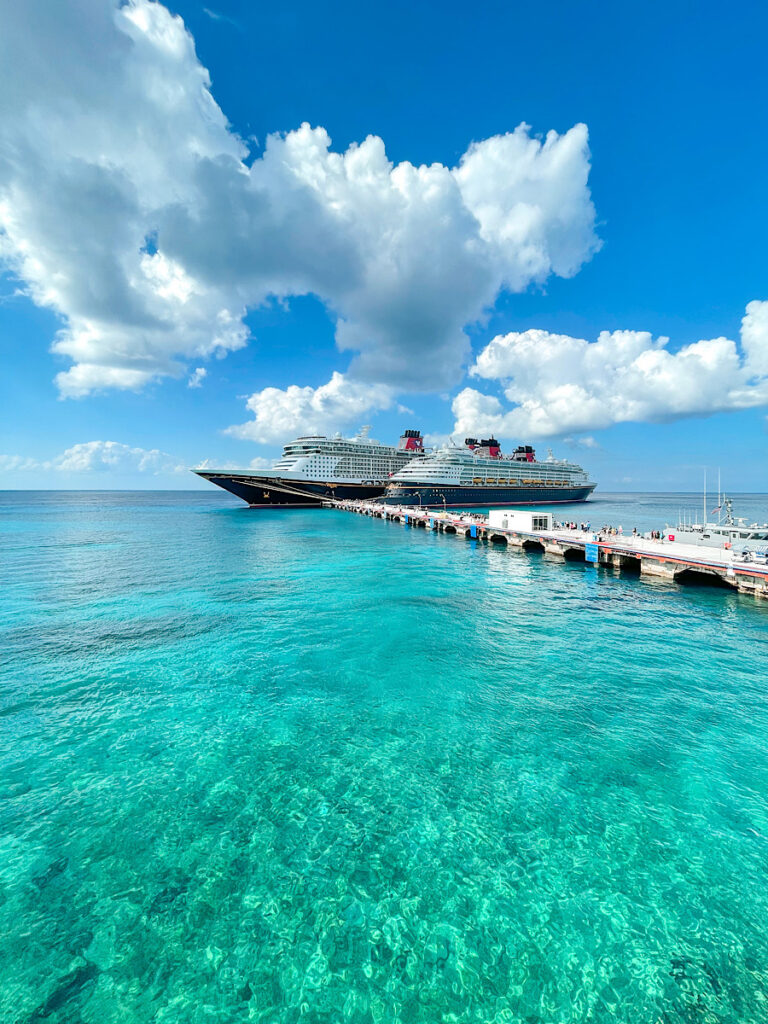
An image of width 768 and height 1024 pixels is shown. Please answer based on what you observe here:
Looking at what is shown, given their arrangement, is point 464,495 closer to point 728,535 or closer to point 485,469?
point 485,469

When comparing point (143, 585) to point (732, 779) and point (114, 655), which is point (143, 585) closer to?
point (114, 655)

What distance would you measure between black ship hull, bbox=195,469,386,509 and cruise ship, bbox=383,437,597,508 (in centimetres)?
939

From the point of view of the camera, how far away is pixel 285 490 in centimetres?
9769

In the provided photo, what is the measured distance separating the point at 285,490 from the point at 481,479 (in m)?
51.9

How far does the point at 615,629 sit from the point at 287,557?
2818 cm

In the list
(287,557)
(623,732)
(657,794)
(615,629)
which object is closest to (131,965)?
(657,794)

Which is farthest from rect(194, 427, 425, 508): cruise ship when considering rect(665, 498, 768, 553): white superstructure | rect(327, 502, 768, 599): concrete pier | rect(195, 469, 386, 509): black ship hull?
rect(665, 498, 768, 553): white superstructure

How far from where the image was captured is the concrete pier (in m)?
26.2

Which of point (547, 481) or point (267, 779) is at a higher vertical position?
point (547, 481)

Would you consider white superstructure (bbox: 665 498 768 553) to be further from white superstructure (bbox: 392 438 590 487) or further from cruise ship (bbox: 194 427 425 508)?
cruise ship (bbox: 194 427 425 508)

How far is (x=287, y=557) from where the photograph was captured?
126 ft

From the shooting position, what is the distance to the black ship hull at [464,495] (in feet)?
325

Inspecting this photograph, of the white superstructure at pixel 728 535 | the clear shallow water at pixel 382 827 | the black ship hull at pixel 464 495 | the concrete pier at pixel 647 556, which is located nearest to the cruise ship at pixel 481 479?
the black ship hull at pixel 464 495

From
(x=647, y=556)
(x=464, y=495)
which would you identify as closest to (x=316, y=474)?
(x=464, y=495)
